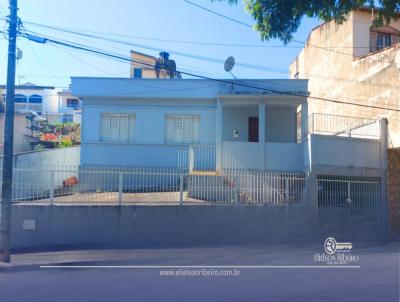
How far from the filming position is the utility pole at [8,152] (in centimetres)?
984

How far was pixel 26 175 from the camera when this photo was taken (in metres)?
12.4

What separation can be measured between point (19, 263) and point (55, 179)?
318 cm

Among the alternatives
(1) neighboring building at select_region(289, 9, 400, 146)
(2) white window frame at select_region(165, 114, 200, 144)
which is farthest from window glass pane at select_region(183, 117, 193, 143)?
(1) neighboring building at select_region(289, 9, 400, 146)

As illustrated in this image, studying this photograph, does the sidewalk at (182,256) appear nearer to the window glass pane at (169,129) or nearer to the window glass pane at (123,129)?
the window glass pane at (169,129)

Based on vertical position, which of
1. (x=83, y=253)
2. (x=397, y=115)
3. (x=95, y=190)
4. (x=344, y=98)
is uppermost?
(x=344, y=98)

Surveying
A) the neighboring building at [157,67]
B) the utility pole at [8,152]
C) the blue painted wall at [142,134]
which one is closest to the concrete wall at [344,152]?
the blue painted wall at [142,134]

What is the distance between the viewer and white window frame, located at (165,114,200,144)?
18312mm

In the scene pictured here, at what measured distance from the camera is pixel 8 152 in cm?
A: 995

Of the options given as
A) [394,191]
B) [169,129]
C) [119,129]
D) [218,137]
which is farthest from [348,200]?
[119,129]

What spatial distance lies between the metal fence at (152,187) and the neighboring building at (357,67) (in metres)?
4.67

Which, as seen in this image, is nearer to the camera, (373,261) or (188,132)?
(373,261)

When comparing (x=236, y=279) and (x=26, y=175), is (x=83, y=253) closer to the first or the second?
(x=26, y=175)

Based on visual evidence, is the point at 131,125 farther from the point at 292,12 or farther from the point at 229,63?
the point at 292,12

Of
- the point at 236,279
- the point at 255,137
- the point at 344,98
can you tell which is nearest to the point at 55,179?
the point at 236,279
